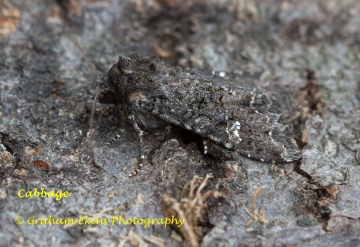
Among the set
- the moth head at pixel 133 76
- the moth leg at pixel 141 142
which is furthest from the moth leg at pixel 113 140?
the moth head at pixel 133 76

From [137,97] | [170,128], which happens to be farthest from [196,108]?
[137,97]

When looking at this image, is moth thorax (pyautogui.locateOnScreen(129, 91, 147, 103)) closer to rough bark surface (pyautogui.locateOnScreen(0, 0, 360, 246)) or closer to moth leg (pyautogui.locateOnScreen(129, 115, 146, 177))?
moth leg (pyautogui.locateOnScreen(129, 115, 146, 177))

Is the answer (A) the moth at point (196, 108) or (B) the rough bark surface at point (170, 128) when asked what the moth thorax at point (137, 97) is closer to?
(A) the moth at point (196, 108)

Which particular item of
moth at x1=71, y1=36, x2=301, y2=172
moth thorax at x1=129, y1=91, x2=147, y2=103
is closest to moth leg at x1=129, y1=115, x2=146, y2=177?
moth at x1=71, y1=36, x2=301, y2=172

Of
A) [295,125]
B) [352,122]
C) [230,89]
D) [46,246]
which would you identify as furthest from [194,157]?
[352,122]

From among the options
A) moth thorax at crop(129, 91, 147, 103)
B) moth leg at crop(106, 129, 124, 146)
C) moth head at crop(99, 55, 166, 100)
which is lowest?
moth leg at crop(106, 129, 124, 146)

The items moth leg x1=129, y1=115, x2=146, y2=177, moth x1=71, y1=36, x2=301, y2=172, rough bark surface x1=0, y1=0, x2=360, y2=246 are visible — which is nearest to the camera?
rough bark surface x1=0, y1=0, x2=360, y2=246

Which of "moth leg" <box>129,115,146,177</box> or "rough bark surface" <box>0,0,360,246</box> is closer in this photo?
"rough bark surface" <box>0,0,360,246</box>

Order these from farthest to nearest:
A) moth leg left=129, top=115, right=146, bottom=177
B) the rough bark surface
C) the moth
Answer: the moth < moth leg left=129, top=115, right=146, bottom=177 < the rough bark surface
